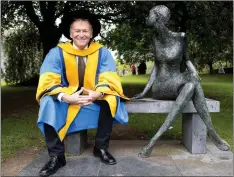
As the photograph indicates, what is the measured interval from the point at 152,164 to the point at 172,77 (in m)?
1.12

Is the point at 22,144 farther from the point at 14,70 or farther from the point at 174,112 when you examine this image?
the point at 14,70

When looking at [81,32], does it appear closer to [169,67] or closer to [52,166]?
[169,67]

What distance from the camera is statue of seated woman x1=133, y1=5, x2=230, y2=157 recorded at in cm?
396

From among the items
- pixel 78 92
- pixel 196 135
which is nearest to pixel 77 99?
pixel 78 92

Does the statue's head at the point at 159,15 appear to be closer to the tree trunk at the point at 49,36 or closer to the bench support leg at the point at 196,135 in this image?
the bench support leg at the point at 196,135

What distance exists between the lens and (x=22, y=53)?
17625mm

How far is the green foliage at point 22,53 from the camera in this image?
57.2ft

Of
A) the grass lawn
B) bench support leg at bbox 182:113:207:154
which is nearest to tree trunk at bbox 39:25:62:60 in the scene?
the grass lawn

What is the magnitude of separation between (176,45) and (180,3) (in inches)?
211

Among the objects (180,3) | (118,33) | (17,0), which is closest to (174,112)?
(180,3)

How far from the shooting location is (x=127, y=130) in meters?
6.23

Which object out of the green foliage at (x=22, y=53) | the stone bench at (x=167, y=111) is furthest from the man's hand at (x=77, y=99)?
the green foliage at (x=22, y=53)

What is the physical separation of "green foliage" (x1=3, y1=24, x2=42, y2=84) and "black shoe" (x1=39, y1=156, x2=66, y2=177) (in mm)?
14596

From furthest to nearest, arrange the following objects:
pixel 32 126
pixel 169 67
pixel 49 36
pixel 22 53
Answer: pixel 22 53
pixel 49 36
pixel 32 126
pixel 169 67
